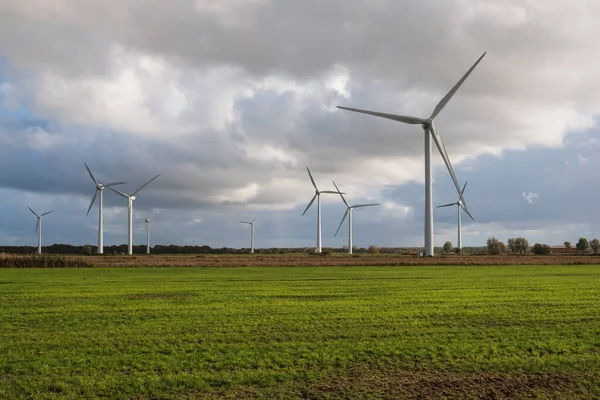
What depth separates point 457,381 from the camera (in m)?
12.3

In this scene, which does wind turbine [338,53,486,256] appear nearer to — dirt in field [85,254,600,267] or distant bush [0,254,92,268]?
dirt in field [85,254,600,267]

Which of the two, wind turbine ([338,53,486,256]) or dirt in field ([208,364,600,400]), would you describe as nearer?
dirt in field ([208,364,600,400])

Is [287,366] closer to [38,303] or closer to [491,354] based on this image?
[491,354]

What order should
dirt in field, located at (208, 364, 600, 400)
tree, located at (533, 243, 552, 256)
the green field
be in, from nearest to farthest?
dirt in field, located at (208, 364, 600, 400) < the green field < tree, located at (533, 243, 552, 256)

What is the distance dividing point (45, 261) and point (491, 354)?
2646 inches

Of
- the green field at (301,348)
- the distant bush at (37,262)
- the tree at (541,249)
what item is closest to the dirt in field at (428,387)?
the green field at (301,348)

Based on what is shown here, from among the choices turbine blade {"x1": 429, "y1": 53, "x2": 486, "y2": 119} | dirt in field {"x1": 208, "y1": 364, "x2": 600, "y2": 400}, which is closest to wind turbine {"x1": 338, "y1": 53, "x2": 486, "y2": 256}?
turbine blade {"x1": 429, "y1": 53, "x2": 486, "y2": 119}

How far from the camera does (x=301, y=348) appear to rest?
15.2 metres

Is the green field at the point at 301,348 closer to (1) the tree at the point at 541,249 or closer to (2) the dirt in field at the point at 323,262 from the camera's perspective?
(2) the dirt in field at the point at 323,262

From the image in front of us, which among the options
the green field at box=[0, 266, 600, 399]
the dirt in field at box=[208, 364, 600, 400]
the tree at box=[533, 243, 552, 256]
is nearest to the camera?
the dirt in field at box=[208, 364, 600, 400]

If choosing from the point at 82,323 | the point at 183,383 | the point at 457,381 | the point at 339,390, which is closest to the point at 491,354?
the point at 457,381

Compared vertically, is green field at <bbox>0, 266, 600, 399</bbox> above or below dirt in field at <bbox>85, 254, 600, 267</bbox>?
above

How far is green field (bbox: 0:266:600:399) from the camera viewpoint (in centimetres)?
1189

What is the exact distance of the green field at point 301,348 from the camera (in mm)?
11891
